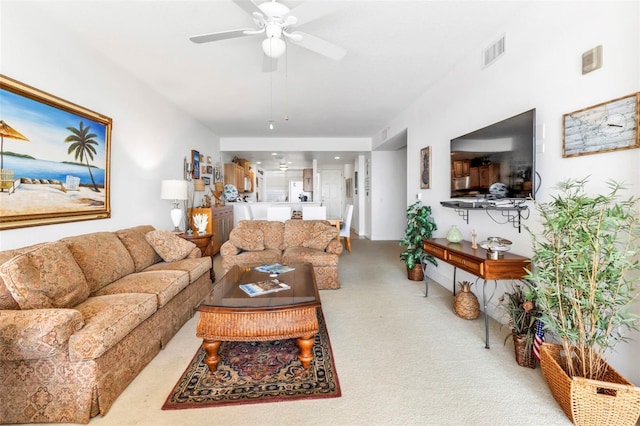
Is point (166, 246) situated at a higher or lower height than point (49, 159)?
lower

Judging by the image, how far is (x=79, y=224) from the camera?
275cm

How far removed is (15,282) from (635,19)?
3.83m

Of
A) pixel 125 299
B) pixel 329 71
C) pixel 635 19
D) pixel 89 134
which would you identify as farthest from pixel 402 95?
pixel 125 299

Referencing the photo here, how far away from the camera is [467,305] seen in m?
2.88

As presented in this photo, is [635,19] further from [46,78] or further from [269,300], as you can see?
[46,78]

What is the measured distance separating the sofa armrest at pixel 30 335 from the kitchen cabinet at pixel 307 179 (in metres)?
10.3

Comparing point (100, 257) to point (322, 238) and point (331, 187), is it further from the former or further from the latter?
point (331, 187)

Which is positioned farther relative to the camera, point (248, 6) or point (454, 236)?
point (454, 236)

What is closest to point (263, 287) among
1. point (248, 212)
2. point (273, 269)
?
point (273, 269)

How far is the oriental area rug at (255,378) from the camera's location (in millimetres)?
1752

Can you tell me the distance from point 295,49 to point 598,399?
11.4 feet

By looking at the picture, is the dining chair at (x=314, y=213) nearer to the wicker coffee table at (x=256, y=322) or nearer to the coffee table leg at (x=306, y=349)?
the wicker coffee table at (x=256, y=322)

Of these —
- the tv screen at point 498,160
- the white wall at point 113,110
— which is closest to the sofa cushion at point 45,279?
the white wall at point 113,110

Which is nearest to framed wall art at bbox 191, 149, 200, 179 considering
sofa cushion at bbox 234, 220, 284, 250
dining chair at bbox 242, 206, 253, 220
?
dining chair at bbox 242, 206, 253, 220
